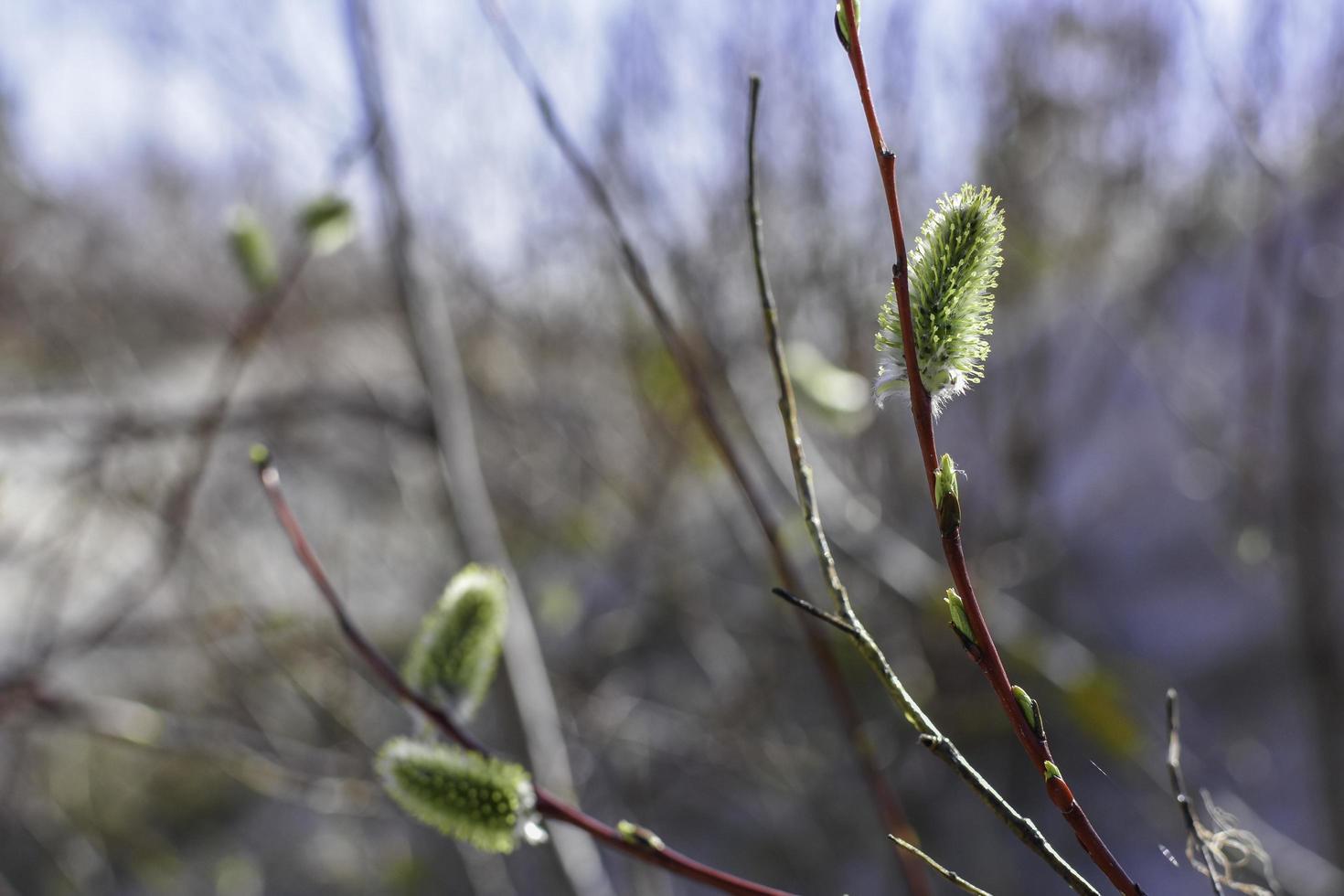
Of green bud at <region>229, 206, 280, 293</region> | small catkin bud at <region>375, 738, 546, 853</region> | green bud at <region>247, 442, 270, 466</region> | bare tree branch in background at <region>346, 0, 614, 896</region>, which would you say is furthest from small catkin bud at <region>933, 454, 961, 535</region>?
green bud at <region>229, 206, 280, 293</region>

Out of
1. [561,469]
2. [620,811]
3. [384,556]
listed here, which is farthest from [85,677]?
[620,811]

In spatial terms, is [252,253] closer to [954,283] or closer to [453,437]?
→ [453,437]

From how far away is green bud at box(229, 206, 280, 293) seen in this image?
149cm

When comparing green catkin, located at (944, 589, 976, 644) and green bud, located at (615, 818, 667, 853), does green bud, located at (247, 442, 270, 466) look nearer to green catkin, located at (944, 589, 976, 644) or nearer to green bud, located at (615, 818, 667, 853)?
green bud, located at (615, 818, 667, 853)

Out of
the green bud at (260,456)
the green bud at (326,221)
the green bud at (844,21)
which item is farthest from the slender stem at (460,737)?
the green bud at (326,221)

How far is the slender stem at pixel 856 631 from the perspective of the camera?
484 mm

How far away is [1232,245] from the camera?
2717 mm

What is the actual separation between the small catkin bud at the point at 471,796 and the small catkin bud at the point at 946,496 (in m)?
0.35

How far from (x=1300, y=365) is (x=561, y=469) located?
2.41 meters

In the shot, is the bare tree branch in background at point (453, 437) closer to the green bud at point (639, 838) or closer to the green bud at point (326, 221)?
the green bud at point (326, 221)

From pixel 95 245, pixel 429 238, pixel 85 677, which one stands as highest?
pixel 429 238

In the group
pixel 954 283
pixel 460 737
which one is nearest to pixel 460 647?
pixel 460 737

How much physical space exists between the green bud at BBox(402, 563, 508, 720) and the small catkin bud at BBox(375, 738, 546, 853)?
10 cm

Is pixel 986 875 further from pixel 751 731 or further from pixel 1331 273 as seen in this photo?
pixel 1331 273
